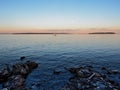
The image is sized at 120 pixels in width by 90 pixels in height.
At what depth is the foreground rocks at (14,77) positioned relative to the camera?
18316 mm

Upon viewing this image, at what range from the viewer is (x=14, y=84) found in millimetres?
18500

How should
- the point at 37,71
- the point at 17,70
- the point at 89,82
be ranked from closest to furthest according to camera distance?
the point at 89,82
the point at 17,70
the point at 37,71

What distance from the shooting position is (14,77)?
20.4 metres

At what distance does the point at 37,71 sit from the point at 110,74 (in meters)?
11.8

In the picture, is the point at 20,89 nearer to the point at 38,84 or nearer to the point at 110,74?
the point at 38,84

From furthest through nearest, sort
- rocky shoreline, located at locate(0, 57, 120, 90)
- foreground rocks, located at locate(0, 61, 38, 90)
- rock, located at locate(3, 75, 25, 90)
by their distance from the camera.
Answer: foreground rocks, located at locate(0, 61, 38, 90) < rock, located at locate(3, 75, 25, 90) < rocky shoreline, located at locate(0, 57, 120, 90)

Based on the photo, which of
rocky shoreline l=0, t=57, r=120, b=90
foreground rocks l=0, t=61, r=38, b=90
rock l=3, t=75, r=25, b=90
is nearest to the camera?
rocky shoreline l=0, t=57, r=120, b=90

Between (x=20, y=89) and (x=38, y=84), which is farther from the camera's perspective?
(x=38, y=84)

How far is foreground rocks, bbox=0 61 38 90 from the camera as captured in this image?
1832cm

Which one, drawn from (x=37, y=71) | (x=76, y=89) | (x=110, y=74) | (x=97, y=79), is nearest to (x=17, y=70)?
(x=37, y=71)

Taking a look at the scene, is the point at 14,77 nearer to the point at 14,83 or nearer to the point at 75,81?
the point at 14,83

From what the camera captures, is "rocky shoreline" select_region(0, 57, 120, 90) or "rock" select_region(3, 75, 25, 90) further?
"rock" select_region(3, 75, 25, 90)

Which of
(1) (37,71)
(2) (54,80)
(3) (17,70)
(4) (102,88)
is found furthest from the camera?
(1) (37,71)

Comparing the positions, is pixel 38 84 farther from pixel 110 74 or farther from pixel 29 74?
pixel 110 74
